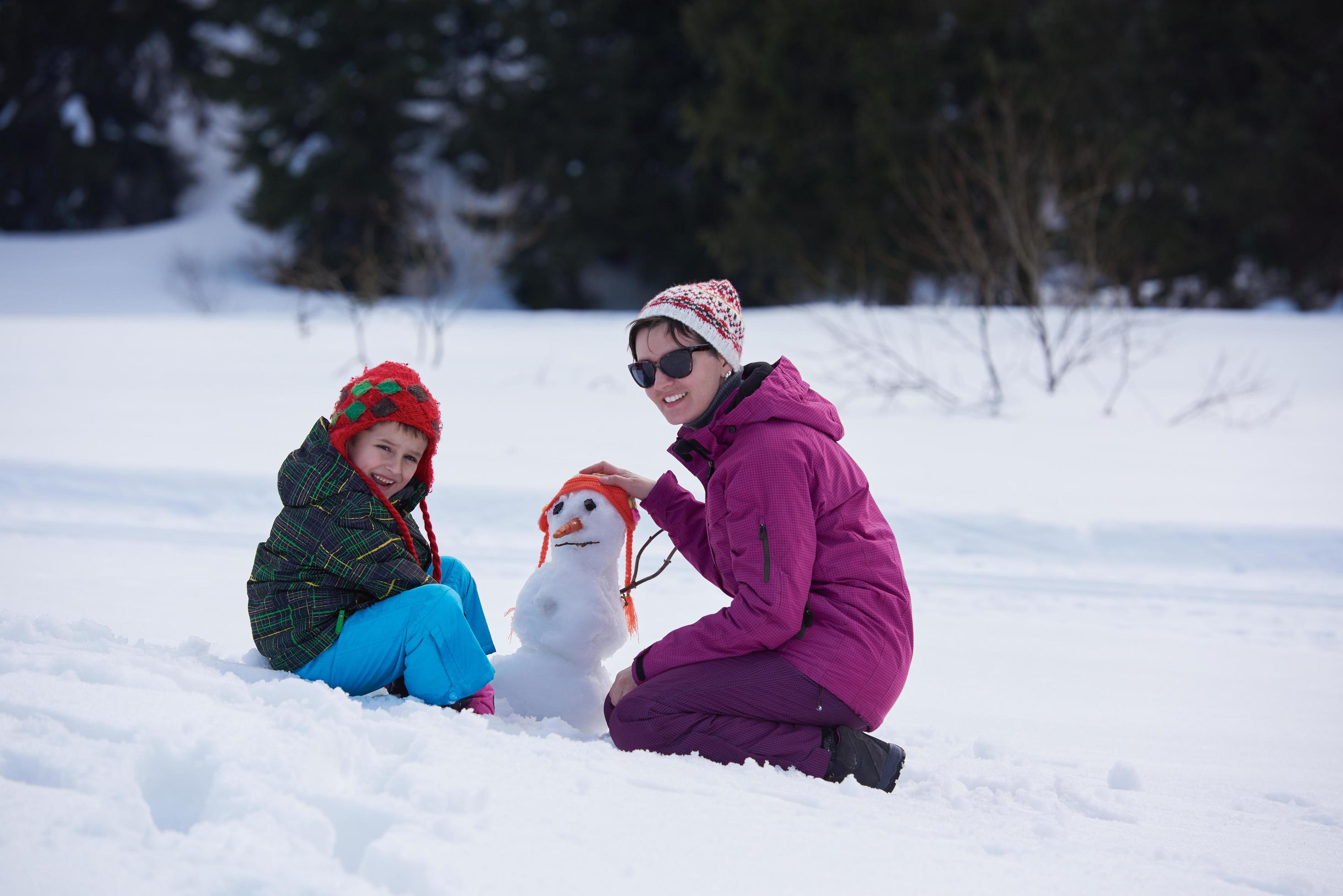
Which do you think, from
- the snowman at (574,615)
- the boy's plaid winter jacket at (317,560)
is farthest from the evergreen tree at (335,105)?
the boy's plaid winter jacket at (317,560)

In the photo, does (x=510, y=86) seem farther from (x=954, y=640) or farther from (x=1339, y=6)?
(x=954, y=640)

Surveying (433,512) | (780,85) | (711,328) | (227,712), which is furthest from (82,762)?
(780,85)

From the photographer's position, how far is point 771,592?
233cm

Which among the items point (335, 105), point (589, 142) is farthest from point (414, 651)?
point (335, 105)

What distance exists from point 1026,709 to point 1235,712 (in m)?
0.66

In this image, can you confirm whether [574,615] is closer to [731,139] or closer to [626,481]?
[626,481]

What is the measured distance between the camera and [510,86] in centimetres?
2261

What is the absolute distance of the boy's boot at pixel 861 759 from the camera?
93.2 inches

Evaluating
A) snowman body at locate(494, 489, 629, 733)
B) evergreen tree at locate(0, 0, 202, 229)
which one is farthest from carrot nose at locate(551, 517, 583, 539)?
evergreen tree at locate(0, 0, 202, 229)

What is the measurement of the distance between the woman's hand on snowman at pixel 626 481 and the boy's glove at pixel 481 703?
63cm

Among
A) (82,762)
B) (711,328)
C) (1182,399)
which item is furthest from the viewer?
(1182,399)

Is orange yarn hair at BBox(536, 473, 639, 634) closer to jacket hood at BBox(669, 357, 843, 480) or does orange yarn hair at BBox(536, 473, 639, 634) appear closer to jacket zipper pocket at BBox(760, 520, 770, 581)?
jacket hood at BBox(669, 357, 843, 480)

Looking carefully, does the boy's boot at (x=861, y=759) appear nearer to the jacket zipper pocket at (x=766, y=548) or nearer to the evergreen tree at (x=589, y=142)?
the jacket zipper pocket at (x=766, y=548)

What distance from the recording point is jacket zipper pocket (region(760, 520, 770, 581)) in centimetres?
233
